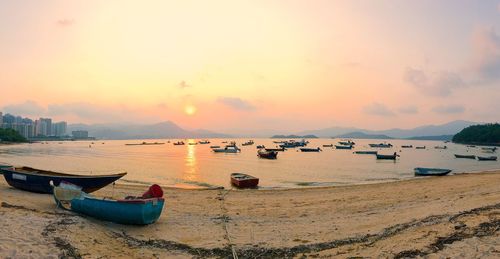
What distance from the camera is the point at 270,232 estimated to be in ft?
50.8

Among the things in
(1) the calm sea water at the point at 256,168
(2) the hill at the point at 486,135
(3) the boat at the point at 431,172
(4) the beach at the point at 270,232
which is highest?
(2) the hill at the point at 486,135

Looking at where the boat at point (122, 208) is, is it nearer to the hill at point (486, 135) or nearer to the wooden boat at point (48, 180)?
the wooden boat at point (48, 180)

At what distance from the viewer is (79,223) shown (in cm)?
1439

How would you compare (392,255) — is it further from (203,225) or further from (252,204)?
(252,204)

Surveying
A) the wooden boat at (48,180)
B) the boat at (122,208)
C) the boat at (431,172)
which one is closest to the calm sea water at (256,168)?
Answer: the boat at (431,172)

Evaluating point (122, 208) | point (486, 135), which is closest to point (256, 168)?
point (122, 208)

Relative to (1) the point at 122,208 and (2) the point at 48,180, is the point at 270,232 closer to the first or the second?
(1) the point at 122,208

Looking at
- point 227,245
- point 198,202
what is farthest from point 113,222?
point 198,202

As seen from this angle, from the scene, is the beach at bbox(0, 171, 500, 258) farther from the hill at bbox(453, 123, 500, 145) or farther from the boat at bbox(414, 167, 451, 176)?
the hill at bbox(453, 123, 500, 145)

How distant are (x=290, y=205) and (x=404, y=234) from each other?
10407 mm

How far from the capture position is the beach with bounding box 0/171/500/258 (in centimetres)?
1103

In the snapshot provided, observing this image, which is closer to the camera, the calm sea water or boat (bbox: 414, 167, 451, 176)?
the calm sea water

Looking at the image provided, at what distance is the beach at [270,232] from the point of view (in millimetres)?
11031

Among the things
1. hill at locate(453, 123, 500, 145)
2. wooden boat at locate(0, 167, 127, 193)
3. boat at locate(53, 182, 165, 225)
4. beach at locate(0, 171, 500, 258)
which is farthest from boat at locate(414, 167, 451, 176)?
hill at locate(453, 123, 500, 145)
